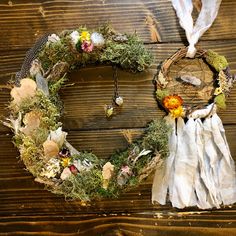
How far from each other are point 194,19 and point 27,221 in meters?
0.75

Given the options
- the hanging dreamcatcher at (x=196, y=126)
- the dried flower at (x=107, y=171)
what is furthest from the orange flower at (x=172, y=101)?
the dried flower at (x=107, y=171)

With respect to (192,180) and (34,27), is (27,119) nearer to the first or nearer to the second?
(34,27)

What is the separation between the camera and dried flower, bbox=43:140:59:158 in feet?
4.52

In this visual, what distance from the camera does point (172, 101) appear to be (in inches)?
57.3

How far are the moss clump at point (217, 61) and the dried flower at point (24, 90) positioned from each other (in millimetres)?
480

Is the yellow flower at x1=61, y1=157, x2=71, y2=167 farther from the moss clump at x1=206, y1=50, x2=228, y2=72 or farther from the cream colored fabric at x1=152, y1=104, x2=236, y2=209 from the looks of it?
the moss clump at x1=206, y1=50, x2=228, y2=72

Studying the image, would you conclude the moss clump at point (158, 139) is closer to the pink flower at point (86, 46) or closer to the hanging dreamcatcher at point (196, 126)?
the hanging dreamcatcher at point (196, 126)

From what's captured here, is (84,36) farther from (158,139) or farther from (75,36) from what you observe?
(158,139)

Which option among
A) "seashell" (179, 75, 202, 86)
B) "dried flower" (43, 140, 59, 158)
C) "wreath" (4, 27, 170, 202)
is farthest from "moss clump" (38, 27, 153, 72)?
"dried flower" (43, 140, 59, 158)

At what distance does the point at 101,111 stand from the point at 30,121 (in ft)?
0.72

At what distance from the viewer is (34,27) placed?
5.09ft

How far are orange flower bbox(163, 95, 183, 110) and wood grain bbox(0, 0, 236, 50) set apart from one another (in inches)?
6.9

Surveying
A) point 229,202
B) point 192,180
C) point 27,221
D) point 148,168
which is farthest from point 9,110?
point 229,202

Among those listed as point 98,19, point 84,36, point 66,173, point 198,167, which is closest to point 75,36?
point 84,36
